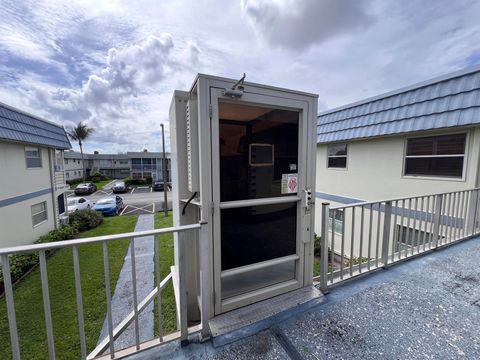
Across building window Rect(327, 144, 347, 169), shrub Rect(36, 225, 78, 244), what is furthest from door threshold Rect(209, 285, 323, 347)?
shrub Rect(36, 225, 78, 244)

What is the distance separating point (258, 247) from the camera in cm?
215

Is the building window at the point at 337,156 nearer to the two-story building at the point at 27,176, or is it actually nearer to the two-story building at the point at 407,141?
the two-story building at the point at 407,141

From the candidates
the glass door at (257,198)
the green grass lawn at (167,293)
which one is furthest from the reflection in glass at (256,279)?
the green grass lawn at (167,293)

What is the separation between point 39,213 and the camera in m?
8.50

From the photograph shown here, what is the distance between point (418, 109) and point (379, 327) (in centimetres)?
498

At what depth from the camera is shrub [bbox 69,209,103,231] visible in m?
10.5

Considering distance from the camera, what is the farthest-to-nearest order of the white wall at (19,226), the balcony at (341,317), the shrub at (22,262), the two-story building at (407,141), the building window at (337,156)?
the building window at (337,156), the white wall at (19,226), the shrub at (22,262), the two-story building at (407,141), the balcony at (341,317)

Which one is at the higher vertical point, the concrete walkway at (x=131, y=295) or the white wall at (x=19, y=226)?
the white wall at (x=19, y=226)

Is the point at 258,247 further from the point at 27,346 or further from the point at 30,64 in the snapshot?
the point at 30,64

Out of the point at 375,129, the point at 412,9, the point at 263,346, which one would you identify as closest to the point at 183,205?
the point at 263,346

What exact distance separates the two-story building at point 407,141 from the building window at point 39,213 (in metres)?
11.0

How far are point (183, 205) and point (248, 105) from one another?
49.5 inches

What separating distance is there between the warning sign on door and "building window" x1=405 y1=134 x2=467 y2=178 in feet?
14.9

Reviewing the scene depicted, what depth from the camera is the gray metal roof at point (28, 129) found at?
6.27m
